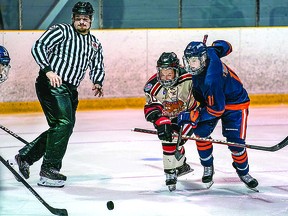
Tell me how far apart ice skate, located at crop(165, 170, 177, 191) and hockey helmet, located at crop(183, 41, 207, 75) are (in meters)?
0.67

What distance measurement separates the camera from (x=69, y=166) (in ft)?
18.6

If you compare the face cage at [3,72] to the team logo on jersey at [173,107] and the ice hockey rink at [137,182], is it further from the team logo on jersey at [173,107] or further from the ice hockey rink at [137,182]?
the team logo on jersey at [173,107]

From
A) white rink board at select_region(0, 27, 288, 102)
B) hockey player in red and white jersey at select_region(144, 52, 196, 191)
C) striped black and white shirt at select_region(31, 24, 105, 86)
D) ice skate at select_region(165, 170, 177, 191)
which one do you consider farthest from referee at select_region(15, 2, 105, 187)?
white rink board at select_region(0, 27, 288, 102)

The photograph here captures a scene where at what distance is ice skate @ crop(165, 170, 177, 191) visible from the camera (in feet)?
15.6

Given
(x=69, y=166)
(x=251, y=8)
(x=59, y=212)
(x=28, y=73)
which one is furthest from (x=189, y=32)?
(x=59, y=212)

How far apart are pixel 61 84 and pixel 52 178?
564mm

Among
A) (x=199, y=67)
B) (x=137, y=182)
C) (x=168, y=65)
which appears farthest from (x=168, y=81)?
(x=137, y=182)

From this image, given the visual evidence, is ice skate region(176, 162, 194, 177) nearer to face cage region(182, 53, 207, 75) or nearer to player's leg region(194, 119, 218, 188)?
player's leg region(194, 119, 218, 188)

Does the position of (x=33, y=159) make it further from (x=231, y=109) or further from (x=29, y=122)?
(x=29, y=122)

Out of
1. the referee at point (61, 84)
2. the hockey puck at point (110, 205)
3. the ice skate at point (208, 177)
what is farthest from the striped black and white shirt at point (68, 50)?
the hockey puck at point (110, 205)

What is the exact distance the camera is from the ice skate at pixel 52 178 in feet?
16.1

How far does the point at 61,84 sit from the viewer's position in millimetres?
4910

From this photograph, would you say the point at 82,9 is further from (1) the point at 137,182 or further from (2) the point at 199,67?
(1) the point at 137,182

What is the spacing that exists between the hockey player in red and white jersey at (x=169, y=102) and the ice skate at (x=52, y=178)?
64cm
